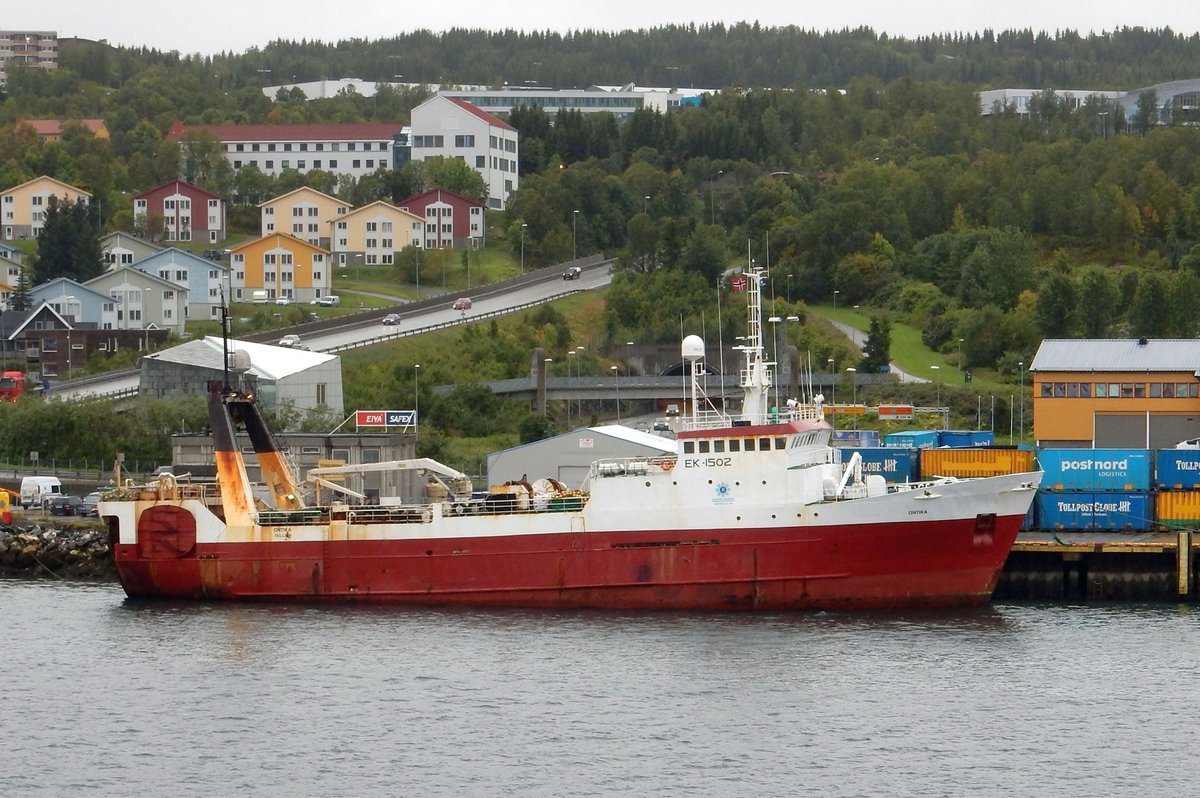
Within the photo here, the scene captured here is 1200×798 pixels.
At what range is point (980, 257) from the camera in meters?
111

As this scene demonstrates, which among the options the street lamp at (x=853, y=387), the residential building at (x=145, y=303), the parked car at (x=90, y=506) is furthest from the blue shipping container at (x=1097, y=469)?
the residential building at (x=145, y=303)

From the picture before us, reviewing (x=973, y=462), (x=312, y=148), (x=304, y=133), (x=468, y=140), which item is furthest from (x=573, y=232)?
(x=973, y=462)

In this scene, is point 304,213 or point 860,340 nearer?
point 860,340

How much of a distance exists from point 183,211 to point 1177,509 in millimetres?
94425

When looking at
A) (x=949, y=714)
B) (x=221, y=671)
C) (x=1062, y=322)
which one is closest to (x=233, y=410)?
(x=221, y=671)

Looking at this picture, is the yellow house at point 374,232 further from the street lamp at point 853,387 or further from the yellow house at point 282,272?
the street lamp at point 853,387

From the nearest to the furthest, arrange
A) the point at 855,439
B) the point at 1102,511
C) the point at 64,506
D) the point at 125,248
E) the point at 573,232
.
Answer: the point at 1102,511
the point at 64,506
the point at 855,439
the point at 125,248
the point at 573,232

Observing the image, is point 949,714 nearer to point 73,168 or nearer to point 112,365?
point 112,365

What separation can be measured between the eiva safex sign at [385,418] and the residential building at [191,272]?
51.3 meters

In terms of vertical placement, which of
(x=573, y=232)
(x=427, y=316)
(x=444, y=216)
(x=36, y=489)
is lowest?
(x=36, y=489)

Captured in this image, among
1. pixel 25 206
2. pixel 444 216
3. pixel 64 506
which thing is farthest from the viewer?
pixel 25 206

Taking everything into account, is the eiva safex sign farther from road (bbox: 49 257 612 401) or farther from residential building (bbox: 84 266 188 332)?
residential building (bbox: 84 266 188 332)

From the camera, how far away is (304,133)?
156000mm

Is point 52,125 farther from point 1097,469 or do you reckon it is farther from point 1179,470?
point 1179,470
